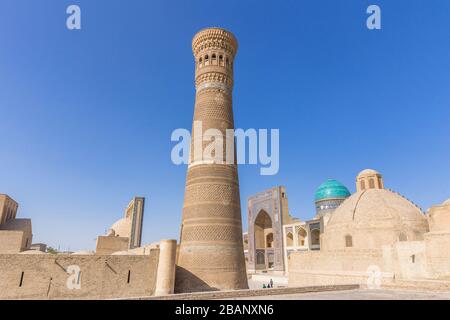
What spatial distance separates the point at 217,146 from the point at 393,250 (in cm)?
1117

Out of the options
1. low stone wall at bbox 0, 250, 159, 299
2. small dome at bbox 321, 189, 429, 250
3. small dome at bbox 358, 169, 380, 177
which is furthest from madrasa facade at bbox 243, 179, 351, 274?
low stone wall at bbox 0, 250, 159, 299

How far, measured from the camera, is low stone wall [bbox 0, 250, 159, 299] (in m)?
10.7

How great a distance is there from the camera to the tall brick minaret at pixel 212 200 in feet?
39.1

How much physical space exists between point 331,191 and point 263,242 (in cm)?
1117

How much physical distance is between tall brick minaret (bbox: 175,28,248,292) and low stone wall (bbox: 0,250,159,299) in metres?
1.59

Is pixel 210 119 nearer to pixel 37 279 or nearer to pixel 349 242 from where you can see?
pixel 37 279

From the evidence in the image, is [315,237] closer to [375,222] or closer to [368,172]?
[368,172]

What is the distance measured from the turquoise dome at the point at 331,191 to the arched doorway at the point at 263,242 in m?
8.24

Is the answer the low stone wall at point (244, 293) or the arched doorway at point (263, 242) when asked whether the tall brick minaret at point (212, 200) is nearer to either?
the low stone wall at point (244, 293)

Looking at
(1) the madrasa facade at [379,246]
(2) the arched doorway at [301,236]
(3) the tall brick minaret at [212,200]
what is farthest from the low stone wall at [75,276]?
(2) the arched doorway at [301,236]

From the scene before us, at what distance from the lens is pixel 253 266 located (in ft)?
113

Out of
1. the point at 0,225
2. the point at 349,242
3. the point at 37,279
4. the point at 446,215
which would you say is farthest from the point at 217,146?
the point at 0,225

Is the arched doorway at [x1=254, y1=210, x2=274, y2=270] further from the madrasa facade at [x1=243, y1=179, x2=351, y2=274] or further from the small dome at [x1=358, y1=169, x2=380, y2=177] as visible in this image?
the small dome at [x1=358, y1=169, x2=380, y2=177]
